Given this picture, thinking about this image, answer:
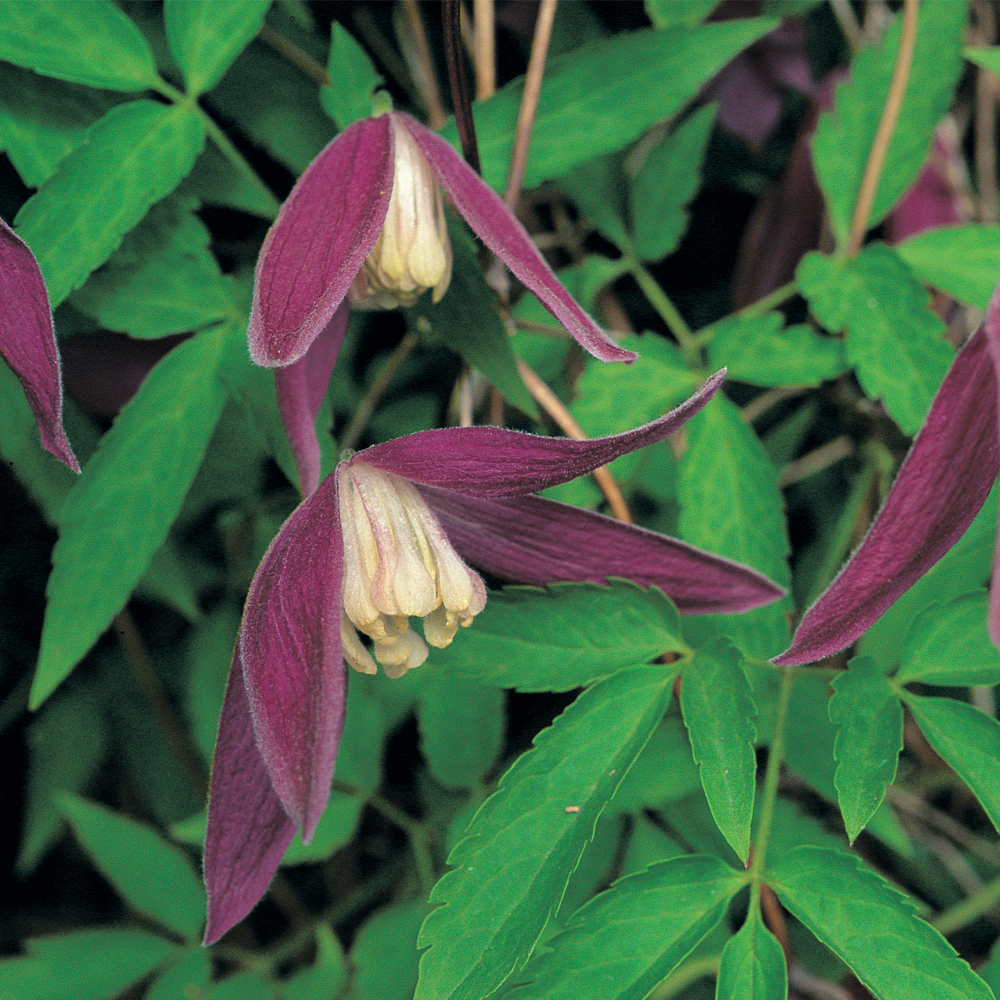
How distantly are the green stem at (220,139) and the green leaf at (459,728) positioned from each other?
1.37ft

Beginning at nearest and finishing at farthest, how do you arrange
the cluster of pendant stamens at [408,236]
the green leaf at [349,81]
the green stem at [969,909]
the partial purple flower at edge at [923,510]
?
1. the partial purple flower at edge at [923,510]
2. the cluster of pendant stamens at [408,236]
3. the green leaf at [349,81]
4. the green stem at [969,909]

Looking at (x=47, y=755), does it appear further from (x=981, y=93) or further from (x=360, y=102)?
(x=981, y=93)

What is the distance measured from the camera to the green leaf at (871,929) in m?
0.53

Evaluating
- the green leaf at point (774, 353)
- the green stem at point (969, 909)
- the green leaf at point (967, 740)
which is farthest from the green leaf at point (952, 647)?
the green stem at point (969, 909)

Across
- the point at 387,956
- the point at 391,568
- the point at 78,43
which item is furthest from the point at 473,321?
the point at 387,956

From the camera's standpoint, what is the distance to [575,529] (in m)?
0.59

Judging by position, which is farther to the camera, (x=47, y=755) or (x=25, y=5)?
(x=47, y=755)

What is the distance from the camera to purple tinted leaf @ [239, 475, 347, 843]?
1.60 feet

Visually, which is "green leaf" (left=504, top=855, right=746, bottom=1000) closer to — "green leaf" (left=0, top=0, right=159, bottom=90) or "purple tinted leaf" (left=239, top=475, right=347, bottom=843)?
"purple tinted leaf" (left=239, top=475, right=347, bottom=843)

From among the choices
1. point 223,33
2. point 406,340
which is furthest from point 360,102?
point 406,340

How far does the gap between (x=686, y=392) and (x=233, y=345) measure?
1.18ft

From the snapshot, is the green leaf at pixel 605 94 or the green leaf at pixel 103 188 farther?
the green leaf at pixel 605 94

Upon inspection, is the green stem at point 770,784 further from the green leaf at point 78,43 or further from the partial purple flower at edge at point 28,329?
the green leaf at point 78,43

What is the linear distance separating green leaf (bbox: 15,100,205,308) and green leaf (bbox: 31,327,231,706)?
11 centimetres
